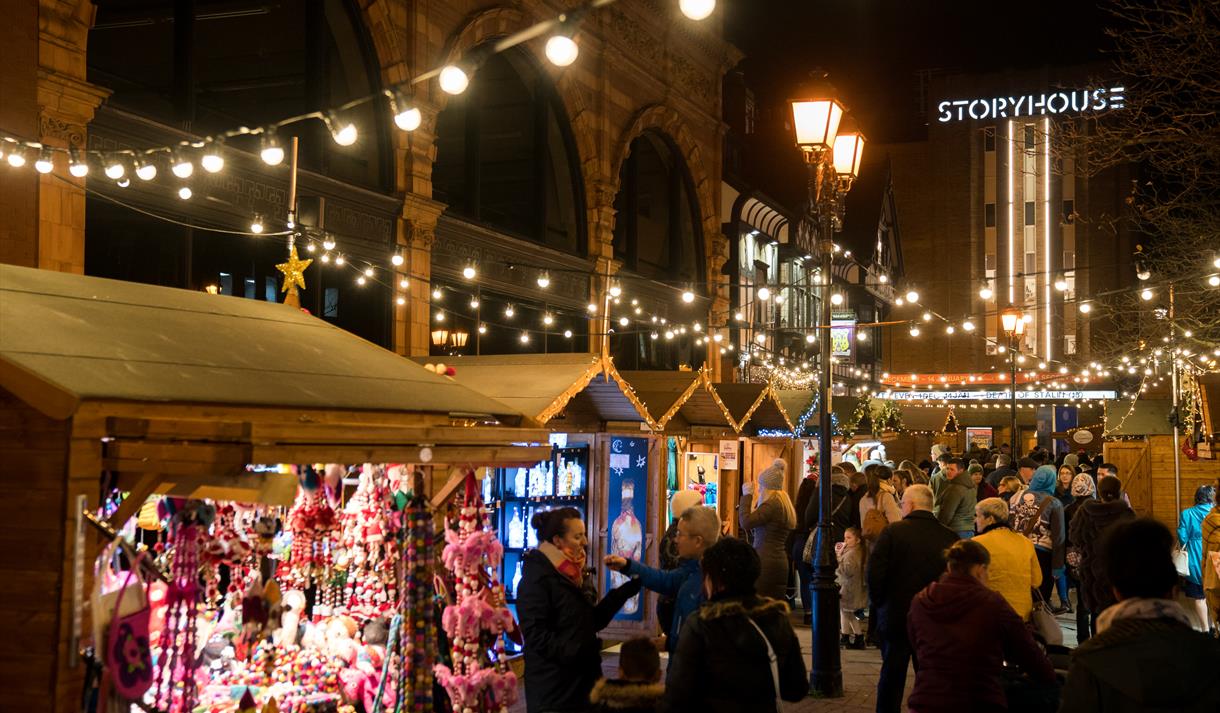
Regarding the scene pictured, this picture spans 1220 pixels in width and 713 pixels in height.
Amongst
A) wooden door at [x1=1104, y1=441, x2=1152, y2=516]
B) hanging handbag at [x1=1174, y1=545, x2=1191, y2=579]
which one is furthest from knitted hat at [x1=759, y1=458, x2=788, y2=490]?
wooden door at [x1=1104, y1=441, x2=1152, y2=516]

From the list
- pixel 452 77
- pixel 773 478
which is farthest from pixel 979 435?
pixel 452 77

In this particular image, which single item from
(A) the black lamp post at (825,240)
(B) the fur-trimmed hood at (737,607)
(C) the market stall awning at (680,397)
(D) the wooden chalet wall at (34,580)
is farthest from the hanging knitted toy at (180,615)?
(C) the market stall awning at (680,397)

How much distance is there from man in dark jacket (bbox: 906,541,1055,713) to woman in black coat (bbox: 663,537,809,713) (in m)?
1.50

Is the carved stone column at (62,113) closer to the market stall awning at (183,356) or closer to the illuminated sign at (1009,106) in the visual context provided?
the market stall awning at (183,356)

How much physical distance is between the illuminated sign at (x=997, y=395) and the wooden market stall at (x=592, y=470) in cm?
4473

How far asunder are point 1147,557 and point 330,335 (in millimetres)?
5368

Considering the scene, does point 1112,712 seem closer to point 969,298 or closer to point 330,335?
point 330,335

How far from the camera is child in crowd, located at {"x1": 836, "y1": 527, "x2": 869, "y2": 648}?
1301 cm

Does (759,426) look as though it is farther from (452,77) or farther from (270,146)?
(452,77)

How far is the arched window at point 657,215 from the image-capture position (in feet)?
79.3

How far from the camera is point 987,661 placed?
6367 millimetres

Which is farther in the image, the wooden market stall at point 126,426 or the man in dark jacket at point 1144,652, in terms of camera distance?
the wooden market stall at point 126,426

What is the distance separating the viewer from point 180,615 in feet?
19.9

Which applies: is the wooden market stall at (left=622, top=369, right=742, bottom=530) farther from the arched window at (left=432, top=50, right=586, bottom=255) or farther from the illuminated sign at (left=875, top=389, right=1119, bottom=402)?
the illuminated sign at (left=875, top=389, right=1119, bottom=402)
